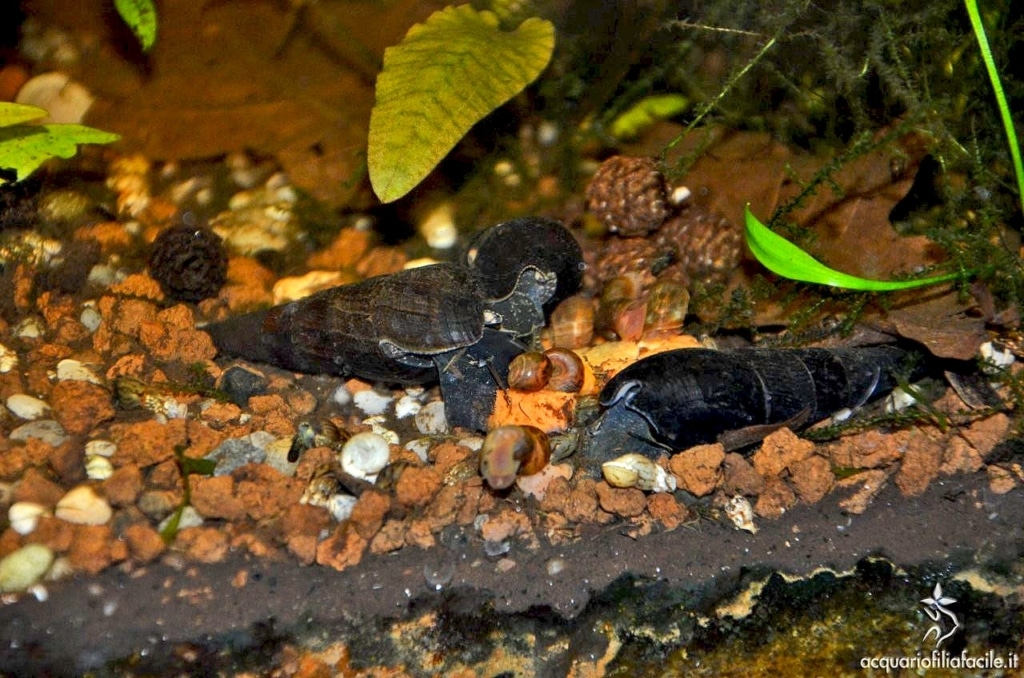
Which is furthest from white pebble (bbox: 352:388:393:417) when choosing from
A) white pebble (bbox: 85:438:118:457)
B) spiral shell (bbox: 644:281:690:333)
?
spiral shell (bbox: 644:281:690:333)

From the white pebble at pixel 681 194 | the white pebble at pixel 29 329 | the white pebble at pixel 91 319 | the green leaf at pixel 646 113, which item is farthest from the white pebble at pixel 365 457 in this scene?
the green leaf at pixel 646 113

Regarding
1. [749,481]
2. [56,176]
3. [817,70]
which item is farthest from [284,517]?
[817,70]

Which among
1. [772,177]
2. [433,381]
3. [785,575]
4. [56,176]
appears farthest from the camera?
[56,176]

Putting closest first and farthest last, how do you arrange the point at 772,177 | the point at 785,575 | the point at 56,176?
the point at 785,575 → the point at 772,177 → the point at 56,176

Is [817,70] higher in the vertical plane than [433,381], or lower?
higher

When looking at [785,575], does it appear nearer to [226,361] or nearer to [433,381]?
[433,381]

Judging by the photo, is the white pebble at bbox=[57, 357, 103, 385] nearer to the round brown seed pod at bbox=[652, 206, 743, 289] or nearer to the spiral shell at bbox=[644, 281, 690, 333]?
the spiral shell at bbox=[644, 281, 690, 333]

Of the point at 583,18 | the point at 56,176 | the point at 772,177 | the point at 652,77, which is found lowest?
the point at 56,176
